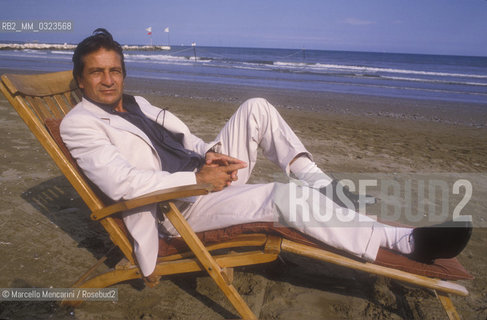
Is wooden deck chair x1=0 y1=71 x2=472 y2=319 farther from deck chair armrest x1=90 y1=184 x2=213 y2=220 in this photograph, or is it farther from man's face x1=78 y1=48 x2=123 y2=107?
man's face x1=78 y1=48 x2=123 y2=107

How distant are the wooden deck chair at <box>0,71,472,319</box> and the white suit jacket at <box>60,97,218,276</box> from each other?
0.10 m

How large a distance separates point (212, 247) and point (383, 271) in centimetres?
107

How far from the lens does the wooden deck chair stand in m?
1.99

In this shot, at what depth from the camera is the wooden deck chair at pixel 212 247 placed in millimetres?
1985

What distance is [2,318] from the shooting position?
6.91ft

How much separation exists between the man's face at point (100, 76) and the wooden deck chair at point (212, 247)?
1.18 ft

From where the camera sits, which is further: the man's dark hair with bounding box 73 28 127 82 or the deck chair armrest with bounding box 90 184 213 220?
the man's dark hair with bounding box 73 28 127 82

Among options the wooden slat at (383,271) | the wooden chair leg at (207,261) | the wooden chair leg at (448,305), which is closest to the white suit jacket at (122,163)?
the wooden chair leg at (207,261)

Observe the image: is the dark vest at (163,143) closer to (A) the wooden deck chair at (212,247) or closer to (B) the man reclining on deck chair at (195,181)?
(B) the man reclining on deck chair at (195,181)

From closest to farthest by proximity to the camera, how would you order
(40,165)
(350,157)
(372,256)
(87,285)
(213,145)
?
(372,256) → (87,285) → (213,145) → (40,165) → (350,157)

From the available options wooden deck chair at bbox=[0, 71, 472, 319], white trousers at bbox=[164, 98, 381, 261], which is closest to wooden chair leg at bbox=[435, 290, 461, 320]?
wooden deck chair at bbox=[0, 71, 472, 319]

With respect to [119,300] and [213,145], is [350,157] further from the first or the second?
[119,300]

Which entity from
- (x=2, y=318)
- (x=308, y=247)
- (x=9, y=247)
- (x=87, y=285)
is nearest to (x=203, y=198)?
(x=308, y=247)

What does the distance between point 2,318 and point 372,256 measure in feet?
7.65
